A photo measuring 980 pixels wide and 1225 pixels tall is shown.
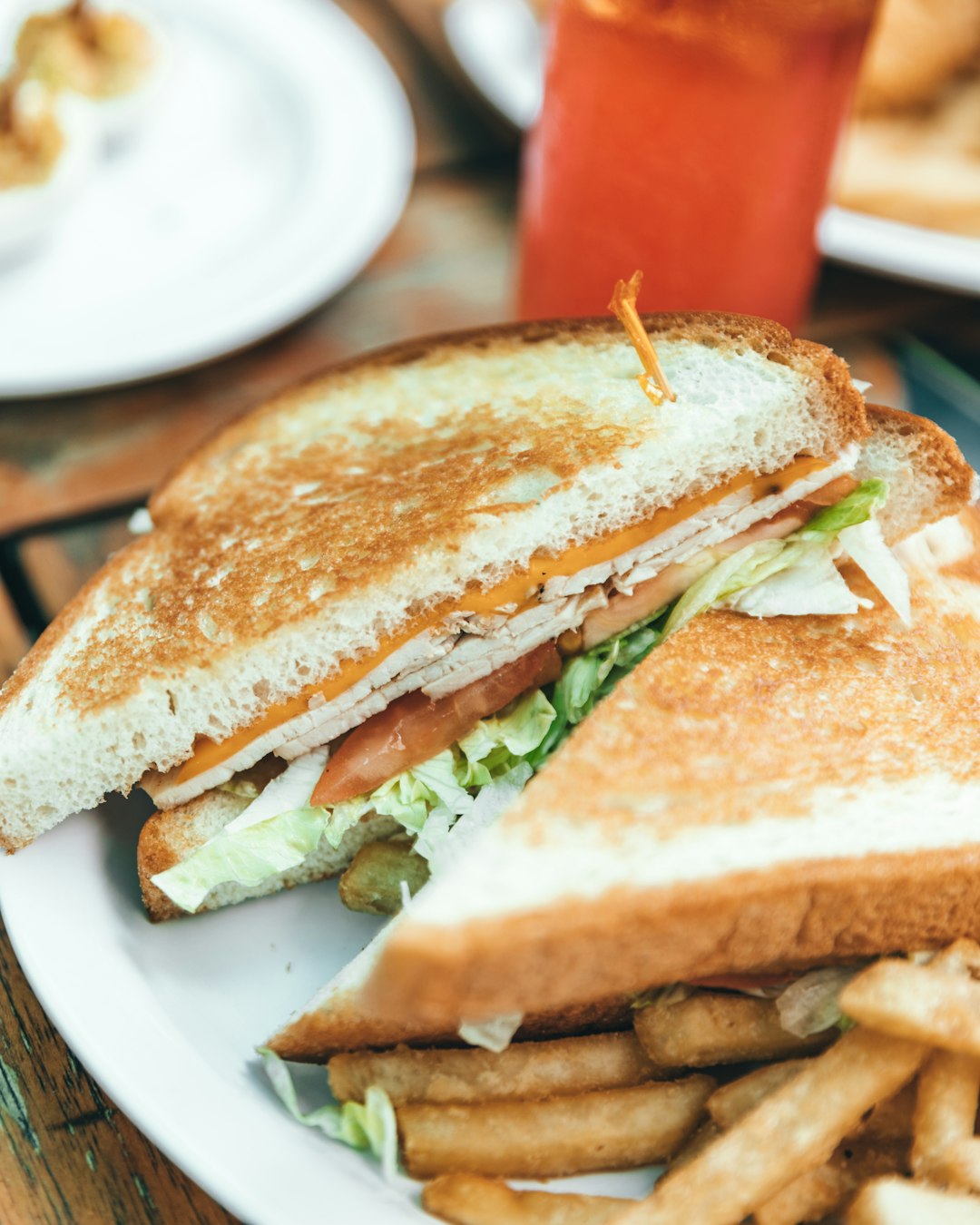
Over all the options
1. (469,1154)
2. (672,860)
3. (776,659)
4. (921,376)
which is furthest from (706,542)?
(921,376)

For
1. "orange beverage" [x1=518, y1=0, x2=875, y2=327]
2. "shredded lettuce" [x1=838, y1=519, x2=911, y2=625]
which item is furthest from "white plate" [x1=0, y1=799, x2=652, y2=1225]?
"orange beverage" [x1=518, y1=0, x2=875, y2=327]

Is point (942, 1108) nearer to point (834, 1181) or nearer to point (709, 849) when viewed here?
point (834, 1181)

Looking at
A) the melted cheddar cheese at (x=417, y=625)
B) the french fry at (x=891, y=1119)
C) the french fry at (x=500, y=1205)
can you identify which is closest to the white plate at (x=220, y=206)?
the melted cheddar cheese at (x=417, y=625)

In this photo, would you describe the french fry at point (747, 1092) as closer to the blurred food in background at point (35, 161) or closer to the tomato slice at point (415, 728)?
the tomato slice at point (415, 728)

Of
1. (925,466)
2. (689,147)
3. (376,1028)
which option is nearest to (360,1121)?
(376,1028)

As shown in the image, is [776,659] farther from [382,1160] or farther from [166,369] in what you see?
[166,369]
